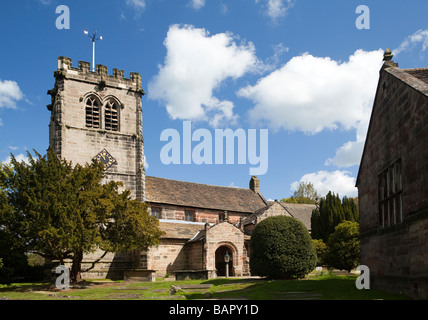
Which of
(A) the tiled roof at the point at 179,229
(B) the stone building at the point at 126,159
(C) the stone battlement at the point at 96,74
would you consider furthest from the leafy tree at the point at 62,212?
(C) the stone battlement at the point at 96,74

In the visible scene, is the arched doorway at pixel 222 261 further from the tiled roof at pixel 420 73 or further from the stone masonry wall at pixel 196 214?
the tiled roof at pixel 420 73

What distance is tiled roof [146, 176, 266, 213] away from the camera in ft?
131

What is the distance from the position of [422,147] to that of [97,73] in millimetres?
31191

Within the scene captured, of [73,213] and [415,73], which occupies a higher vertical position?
[415,73]

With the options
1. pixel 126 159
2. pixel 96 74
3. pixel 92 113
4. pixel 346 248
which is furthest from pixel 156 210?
pixel 346 248

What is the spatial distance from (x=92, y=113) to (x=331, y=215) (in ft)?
91.7

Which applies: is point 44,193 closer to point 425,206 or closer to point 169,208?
point 169,208

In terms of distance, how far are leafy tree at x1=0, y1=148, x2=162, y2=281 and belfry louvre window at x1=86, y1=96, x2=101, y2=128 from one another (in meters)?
9.75

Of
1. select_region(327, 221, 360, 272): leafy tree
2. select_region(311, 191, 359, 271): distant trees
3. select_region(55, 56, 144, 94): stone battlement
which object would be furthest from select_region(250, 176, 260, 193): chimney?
select_region(327, 221, 360, 272): leafy tree

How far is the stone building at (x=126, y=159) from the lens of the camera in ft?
109

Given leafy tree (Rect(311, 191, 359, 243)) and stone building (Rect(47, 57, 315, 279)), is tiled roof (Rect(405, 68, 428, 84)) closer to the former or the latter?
stone building (Rect(47, 57, 315, 279))

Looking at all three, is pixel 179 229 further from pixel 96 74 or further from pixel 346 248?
pixel 96 74
